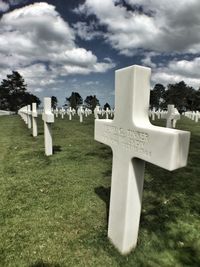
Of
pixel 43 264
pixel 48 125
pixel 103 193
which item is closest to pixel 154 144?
pixel 43 264

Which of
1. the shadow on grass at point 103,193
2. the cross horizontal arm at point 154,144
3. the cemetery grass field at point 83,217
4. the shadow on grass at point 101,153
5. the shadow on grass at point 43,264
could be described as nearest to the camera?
the cross horizontal arm at point 154,144

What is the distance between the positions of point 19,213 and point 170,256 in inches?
89.8

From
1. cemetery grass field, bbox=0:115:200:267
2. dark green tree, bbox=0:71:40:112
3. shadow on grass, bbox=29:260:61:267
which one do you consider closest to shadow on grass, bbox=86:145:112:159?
cemetery grass field, bbox=0:115:200:267

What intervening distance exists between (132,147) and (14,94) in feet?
247

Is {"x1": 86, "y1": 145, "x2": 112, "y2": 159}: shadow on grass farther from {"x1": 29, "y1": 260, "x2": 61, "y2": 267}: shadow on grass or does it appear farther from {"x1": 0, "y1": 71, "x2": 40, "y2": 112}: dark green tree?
{"x1": 0, "y1": 71, "x2": 40, "y2": 112}: dark green tree

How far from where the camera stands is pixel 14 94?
71.6 meters

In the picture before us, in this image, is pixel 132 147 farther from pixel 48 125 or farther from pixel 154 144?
pixel 48 125

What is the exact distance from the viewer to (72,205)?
381cm

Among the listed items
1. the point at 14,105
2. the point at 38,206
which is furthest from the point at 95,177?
the point at 14,105

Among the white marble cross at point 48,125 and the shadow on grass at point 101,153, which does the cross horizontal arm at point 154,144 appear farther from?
the white marble cross at point 48,125

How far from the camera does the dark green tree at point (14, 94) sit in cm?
7031

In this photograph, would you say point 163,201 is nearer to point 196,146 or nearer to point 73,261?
point 73,261

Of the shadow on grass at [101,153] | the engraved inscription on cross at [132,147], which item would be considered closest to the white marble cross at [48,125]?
the shadow on grass at [101,153]

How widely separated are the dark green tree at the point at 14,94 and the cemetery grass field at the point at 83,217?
6951 centimetres
